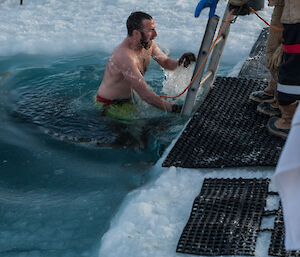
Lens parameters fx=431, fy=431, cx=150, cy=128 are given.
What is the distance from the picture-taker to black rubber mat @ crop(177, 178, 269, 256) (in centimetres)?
226

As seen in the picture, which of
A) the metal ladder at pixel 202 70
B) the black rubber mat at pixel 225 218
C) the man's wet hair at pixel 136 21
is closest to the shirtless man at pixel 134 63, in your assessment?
the man's wet hair at pixel 136 21

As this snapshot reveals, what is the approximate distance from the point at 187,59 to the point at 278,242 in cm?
243

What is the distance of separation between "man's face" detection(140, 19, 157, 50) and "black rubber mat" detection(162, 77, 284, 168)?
755 mm

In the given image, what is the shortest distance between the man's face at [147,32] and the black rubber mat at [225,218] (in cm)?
162

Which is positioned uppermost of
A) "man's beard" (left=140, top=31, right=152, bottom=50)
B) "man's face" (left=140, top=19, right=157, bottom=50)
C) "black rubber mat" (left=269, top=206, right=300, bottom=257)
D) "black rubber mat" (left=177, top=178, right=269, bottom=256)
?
"man's face" (left=140, top=19, right=157, bottom=50)

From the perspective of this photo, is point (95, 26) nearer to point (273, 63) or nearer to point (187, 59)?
point (187, 59)

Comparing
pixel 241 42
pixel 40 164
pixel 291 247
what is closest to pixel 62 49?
pixel 241 42

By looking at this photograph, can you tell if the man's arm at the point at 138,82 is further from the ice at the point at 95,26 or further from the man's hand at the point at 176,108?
the ice at the point at 95,26

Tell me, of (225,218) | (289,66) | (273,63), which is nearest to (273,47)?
(273,63)

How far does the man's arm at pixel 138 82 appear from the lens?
3.88 metres

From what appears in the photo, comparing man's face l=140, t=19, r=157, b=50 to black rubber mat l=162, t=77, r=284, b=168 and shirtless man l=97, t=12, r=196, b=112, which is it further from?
black rubber mat l=162, t=77, r=284, b=168

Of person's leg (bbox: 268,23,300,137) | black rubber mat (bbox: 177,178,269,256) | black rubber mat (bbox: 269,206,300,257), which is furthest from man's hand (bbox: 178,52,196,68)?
black rubber mat (bbox: 269,206,300,257)

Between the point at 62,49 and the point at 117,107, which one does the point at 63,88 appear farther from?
the point at 62,49

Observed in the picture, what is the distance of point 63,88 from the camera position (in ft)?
16.2
